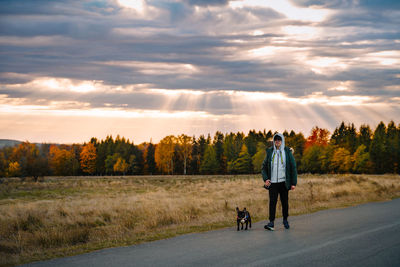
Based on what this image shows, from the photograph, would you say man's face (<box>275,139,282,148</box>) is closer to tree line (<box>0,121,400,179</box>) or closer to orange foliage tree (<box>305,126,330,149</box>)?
tree line (<box>0,121,400,179</box>)

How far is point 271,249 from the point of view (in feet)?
24.1

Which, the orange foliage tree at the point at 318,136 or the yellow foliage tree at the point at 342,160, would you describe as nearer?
the yellow foliage tree at the point at 342,160

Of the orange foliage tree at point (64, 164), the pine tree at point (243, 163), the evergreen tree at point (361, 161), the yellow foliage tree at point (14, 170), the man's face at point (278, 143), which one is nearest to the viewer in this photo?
the man's face at point (278, 143)

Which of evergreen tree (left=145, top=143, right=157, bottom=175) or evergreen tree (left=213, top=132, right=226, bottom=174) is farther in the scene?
evergreen tree (left=145, top=143, right=157, bottom=175)

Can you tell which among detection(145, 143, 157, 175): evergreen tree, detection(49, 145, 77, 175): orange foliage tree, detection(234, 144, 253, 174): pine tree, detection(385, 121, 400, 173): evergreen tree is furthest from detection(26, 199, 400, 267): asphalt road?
detection(49, 145, 77, 175): orange foliage tree

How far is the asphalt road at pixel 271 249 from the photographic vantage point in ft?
21.3

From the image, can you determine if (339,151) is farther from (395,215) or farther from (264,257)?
(264,257)

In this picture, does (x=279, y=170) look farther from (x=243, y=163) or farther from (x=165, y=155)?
(x=165, y=155)

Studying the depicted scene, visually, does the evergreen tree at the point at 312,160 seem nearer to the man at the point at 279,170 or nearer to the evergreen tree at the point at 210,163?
the evergreen tree at the point at 210,163

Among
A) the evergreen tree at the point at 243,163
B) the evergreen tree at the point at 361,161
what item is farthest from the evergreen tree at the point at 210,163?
the evergreen tree at the point at 361,161

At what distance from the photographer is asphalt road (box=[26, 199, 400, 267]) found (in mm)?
6480

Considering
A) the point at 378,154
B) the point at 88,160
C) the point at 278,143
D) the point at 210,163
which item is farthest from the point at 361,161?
the point at 278,143

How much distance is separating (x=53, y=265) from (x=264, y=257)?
327 cm

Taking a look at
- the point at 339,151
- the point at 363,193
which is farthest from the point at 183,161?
the point at 363,193
